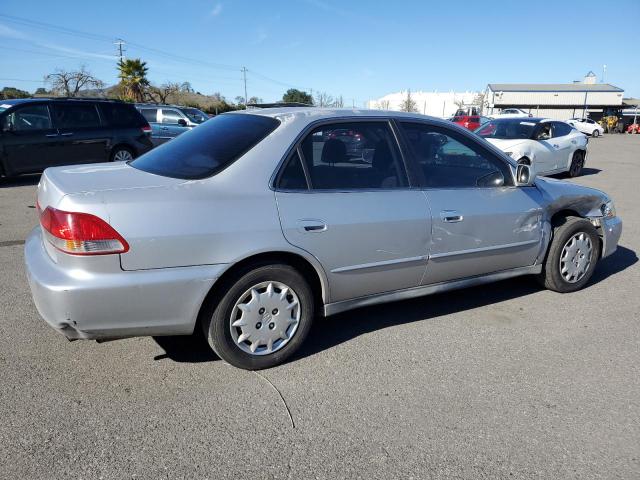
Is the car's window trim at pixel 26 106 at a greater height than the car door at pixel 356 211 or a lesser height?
greater

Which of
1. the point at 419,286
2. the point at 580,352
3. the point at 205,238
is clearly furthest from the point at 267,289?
the point at 580,352

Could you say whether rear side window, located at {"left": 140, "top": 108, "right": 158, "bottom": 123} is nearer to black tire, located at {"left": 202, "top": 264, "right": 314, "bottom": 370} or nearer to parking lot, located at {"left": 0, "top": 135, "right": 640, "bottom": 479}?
parking lot, located at {"left": 0, "top": 135, "right": 640, "bottom": 479}

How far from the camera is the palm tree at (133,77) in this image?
45.9m

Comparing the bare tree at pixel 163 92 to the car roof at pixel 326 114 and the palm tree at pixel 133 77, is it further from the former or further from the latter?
the car roof at pixel 326 114

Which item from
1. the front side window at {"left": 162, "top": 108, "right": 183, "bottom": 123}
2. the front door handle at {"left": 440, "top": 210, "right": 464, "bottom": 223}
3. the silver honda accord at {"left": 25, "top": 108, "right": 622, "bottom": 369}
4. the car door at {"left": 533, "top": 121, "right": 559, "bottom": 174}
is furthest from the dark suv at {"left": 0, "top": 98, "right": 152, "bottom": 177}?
the car door at {"left": 533, "top": 121, "right": 559, "bottom": 174}

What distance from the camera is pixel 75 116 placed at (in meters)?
10.1

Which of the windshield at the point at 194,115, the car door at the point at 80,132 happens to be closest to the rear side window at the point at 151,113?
the windshield at the point at 194,115

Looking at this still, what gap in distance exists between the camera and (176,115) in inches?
606

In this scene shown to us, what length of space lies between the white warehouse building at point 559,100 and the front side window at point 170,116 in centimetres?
5452

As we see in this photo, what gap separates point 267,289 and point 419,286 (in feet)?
4.01

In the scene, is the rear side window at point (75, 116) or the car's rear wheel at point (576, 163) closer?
the rear side window at point (75, 116)

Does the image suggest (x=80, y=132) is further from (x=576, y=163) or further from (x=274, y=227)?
(x=576, y=163)

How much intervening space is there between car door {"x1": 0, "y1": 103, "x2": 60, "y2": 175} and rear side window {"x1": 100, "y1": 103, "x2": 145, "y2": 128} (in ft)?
3.96

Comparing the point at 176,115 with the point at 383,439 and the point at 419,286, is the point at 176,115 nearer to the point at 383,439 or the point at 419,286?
the point at 419,286
